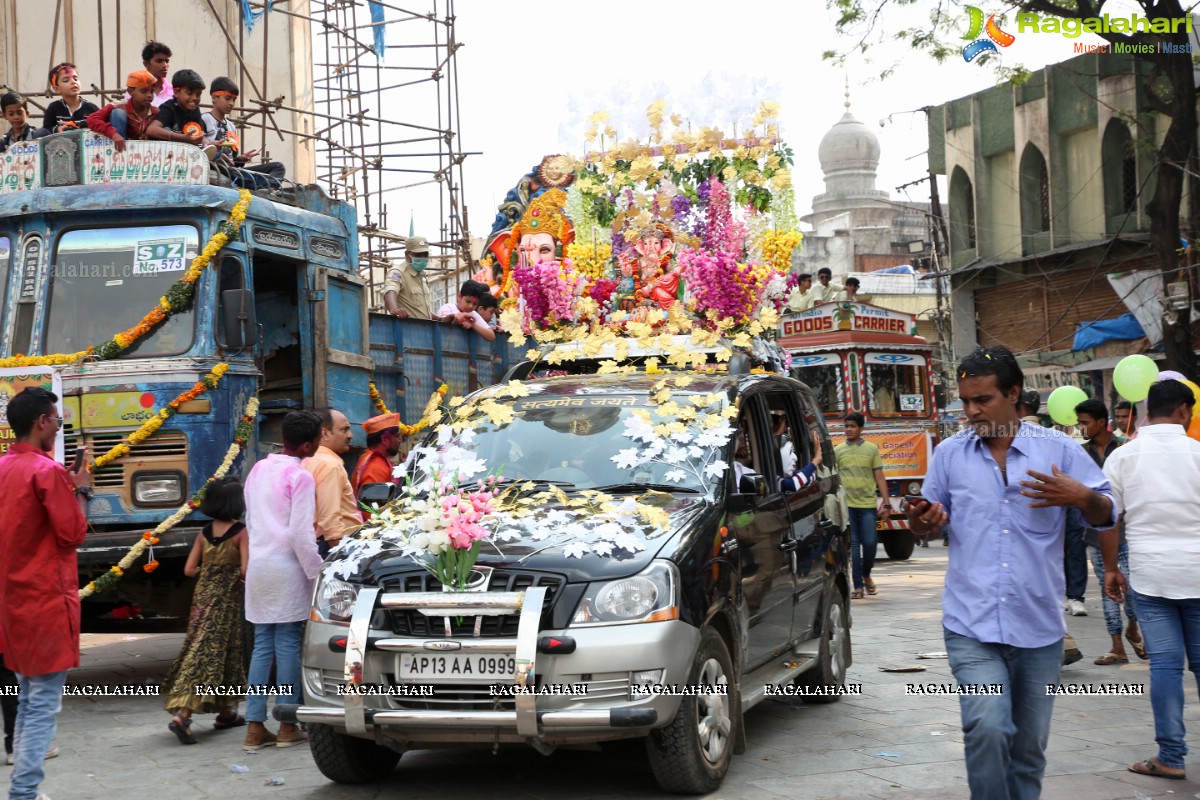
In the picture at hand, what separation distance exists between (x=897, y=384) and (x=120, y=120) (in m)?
12.7

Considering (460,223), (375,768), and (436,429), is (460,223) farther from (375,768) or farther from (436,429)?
(375,768)

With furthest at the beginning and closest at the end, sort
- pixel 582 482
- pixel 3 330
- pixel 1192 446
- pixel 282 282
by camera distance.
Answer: pixel 282 282, pixel 3 330, pixel 582 482, pixel 1192 446

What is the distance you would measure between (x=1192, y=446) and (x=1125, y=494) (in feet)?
1.21

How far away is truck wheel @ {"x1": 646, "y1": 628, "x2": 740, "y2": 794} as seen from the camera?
18.4 feet

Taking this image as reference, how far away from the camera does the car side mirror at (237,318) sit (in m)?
8.77

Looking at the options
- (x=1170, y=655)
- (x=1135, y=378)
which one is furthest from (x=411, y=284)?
(x=1170, y=655)

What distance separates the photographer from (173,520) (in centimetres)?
850

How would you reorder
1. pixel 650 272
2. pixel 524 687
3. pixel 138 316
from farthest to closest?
pixel 650 272 < pixel 138 316 < pixel 524 687

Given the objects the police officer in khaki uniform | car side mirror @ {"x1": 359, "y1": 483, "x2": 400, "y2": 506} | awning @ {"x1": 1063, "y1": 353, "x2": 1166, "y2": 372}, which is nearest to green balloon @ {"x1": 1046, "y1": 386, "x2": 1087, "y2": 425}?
the police officer in khaki uniform

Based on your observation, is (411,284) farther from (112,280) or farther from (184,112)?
(112,280)

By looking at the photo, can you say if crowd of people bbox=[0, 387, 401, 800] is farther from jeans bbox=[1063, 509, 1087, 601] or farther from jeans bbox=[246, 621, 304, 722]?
jeans bbox=[1063, 509, 1087, 601]

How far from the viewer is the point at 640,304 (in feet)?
35.9

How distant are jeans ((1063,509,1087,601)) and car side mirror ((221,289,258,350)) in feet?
18.9

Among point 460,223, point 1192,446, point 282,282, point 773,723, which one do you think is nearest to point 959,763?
point 773,723
